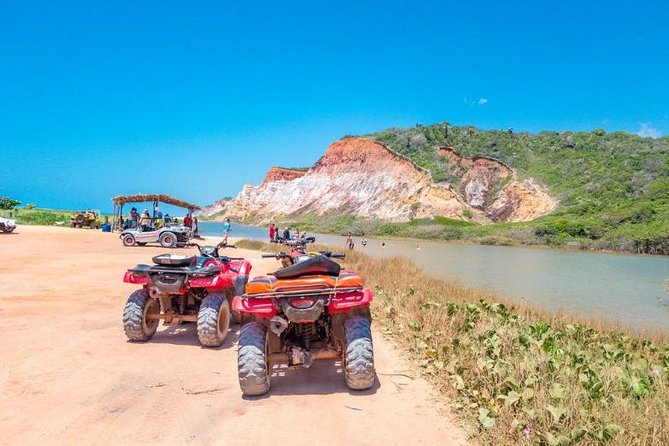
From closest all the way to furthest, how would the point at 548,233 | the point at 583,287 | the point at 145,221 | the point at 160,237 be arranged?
the point at 583,287 < the point at 160,237 < the point at 145,221 < the point at 548,233

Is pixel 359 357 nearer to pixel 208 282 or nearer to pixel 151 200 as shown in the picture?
pixel 208 282

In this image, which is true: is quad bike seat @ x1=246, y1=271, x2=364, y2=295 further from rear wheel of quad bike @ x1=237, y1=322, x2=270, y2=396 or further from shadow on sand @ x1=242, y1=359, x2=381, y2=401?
shadow on sand @ x1=242, y1=359, x2=381, y2=401

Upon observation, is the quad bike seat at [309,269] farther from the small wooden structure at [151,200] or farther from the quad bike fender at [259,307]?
the small wooden structure at [151,200]

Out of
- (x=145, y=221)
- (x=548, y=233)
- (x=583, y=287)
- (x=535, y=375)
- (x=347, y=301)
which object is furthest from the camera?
(x=548, y=233)

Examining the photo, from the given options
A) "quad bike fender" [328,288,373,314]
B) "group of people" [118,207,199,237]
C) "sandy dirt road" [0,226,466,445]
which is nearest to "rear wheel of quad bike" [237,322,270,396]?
"sandy dirt road" [0,226,466,445]

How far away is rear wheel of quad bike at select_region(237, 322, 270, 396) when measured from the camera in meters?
4.16

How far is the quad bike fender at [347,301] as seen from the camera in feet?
14.3

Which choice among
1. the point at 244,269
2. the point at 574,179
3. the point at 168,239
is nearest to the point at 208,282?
the point at 244,269

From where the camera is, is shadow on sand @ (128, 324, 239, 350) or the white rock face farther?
the white rock face

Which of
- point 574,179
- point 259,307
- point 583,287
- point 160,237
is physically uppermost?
point 574,179

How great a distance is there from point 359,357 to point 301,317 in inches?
27.2

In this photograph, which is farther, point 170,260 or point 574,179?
point 574,179

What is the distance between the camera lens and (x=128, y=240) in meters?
Answer: 22.8

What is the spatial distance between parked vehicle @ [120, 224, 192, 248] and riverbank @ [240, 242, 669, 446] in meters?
17.5
